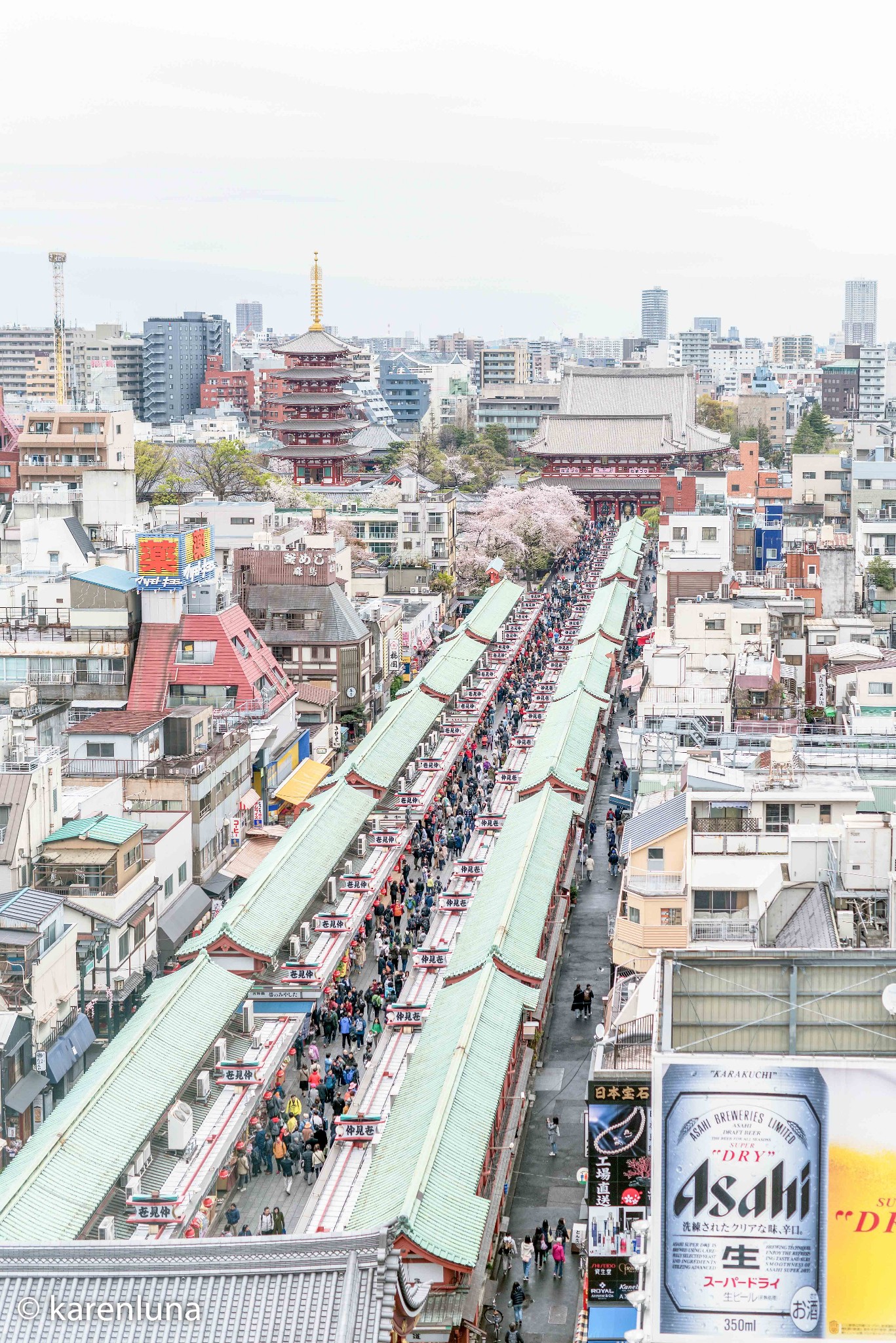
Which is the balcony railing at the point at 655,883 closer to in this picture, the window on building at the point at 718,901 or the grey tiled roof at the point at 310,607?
the window on building at the point at 718,901

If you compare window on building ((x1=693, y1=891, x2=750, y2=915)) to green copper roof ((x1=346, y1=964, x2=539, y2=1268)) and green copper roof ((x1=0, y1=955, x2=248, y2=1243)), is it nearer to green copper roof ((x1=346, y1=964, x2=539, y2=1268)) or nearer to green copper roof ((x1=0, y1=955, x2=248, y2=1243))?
green copper roof ((x1=346, y1=964, x2=539, y2=1268))

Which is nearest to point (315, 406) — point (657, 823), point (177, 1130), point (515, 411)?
point (515, 411)

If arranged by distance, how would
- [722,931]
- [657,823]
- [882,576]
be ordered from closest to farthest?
[722,931] → [657,823] → [882,576]

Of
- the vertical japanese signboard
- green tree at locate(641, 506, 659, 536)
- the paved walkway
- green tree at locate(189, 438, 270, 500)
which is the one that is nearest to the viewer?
the vertical japanese signboard

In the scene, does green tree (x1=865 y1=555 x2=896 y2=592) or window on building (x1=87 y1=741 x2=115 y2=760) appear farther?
green tree (x1=865 y1=555 x2=896 y2=592)

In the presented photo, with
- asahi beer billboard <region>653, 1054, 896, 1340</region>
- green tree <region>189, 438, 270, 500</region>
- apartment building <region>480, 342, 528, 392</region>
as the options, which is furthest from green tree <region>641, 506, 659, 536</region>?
asahi beer billboard <region>653, 1054, 896, 1340</region>

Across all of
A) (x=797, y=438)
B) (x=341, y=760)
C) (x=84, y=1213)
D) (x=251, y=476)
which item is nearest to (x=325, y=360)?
(x=251, y=476)

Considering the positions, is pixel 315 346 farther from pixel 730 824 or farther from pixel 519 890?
pixel 730 824
